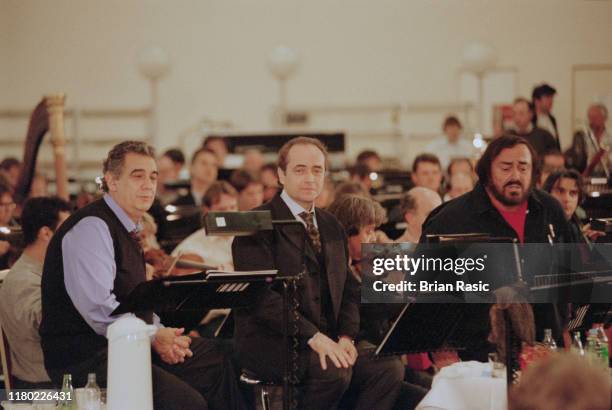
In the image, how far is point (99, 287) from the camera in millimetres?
3807

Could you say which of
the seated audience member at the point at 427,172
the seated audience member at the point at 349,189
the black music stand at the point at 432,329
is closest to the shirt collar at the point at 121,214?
the black music stand at the point at 432,329

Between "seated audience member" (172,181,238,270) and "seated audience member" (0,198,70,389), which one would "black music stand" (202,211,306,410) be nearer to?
"seated audience member" (0,198,70,389)

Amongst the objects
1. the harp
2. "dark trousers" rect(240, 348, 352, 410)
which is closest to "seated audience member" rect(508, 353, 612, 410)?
"dark trousers" rect(240, 348, 352, 410)

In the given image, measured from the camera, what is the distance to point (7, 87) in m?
12.5

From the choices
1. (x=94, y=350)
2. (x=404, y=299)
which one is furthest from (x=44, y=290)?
(x=404, y=299)

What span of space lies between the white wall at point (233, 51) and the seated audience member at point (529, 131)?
4.45 m

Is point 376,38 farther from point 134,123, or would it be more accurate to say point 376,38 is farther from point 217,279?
point 217,279

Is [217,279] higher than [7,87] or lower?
lower

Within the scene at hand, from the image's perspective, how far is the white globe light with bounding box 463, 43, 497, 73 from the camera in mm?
11062

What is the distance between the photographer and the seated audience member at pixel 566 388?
1.76 metres

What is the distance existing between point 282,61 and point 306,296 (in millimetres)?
7817

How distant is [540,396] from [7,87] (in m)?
11.4

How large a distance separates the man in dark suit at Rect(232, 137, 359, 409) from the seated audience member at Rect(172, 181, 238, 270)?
60.3 inches

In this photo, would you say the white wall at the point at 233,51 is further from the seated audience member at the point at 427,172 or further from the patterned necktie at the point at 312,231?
the patterned necktie at the point at 312,231
